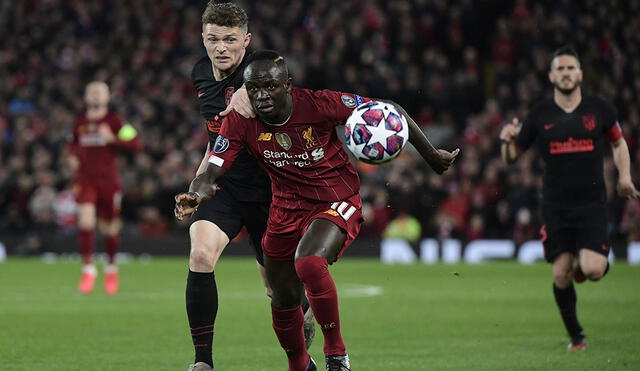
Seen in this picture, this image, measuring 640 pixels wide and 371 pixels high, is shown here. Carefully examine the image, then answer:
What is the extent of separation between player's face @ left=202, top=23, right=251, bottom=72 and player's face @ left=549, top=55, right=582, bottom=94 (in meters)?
3.03

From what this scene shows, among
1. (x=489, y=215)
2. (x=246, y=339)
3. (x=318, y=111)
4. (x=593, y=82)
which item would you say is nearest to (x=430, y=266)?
(x=489, y=215)

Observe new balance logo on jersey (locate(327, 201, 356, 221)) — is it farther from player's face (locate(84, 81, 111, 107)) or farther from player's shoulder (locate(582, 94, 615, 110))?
player's face (locate(84, 81, 111, 107))

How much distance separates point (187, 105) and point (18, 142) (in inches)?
152

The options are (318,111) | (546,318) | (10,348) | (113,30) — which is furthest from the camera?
(113,30)

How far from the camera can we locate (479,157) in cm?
2084

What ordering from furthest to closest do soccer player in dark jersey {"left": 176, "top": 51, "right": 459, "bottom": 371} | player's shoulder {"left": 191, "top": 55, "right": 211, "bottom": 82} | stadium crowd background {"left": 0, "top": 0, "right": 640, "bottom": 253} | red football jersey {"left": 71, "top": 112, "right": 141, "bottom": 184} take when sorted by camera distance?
1. stadium crowd background {"left": 0, "top": 0, "right": 640, "bottom": 253}
2. red football jersey {"left": 71, "top": 112, "right": 141, "bottom": 184}
3. player's shoulder {"left": 191, "top": 55, "right": 211, "bottom": 82}
4. soccer player in dark jersey {"left": 176, "top": 51, "right": 459, "bottom": 371}

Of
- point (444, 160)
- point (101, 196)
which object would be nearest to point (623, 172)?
point (444, 160)

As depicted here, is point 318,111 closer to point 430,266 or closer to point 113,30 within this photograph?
point 430,266

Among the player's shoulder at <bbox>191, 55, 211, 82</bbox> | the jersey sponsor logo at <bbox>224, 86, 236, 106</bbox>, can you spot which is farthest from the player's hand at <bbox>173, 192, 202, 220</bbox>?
the player's shoulder at <bbox>191, 55, 211, 82</bbox>

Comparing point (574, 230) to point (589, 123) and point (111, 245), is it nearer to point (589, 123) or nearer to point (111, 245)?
point (589, 123)

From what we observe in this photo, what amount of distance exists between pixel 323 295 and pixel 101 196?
867 centimetres

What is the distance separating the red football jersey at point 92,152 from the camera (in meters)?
14.0

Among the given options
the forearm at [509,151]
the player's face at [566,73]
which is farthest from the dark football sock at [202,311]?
the player's face at [566,73]

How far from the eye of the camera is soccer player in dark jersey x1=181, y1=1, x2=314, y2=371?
667 cm
